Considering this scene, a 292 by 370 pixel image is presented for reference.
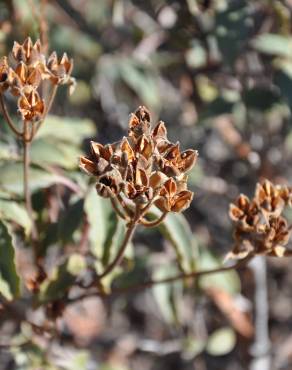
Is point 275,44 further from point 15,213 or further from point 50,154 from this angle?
point 15,213

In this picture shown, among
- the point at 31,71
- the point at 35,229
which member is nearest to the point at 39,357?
the point at 35,229

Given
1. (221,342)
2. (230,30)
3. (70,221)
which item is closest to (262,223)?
(70,221)

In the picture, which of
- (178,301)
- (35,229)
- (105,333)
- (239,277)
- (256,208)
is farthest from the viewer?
(105,333)

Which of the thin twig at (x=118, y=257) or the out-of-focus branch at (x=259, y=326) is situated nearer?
the thin twig at (x=118, y=257)

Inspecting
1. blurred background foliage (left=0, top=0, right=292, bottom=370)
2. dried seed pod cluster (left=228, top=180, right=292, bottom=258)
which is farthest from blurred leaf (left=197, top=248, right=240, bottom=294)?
dried seed pod cluster (left=228, top=180, right=292, bottom=258)

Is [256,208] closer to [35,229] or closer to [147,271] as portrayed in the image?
[35,229]

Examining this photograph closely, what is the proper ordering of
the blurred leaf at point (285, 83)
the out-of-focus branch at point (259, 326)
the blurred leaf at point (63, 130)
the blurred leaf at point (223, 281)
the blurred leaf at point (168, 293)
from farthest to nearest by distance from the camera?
the out-of-focus branch at point (259, 326) < the blurred leaf at point (223, 281) < the blurred leaf at point (168, 293) < the blurred leaf at point (285, 83) < the blurred leaf at point (63, 130)

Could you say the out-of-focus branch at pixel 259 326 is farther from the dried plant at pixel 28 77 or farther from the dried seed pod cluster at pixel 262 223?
the dried plant at pixel 28 77

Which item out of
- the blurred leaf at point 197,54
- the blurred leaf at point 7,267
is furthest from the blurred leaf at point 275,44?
the blurred leaf at point 7,267
